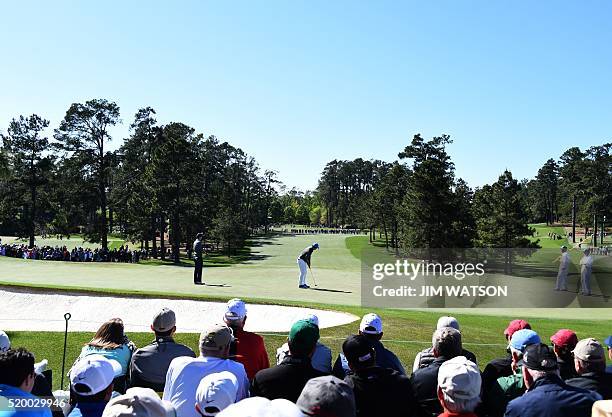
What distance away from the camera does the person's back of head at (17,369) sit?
380 cm

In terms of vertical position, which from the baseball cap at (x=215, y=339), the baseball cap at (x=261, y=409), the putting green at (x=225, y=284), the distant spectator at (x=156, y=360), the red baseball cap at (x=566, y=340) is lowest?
the putting green at (x=225, y=284)

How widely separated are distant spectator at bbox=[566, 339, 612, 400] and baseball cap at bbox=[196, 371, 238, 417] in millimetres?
3187

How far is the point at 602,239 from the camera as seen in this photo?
82125 mm

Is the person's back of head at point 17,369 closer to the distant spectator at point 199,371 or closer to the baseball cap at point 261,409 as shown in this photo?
the distant spectator at point 199,371

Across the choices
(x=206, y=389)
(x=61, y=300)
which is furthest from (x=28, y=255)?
(x=206, y=389)

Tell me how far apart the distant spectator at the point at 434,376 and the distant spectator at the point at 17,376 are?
3.11 metres

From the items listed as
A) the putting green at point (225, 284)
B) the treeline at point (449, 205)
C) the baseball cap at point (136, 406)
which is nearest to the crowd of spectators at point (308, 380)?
the baseball cap at point (136, 406)

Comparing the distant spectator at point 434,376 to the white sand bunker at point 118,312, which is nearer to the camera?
the distant spectator at point 434,376

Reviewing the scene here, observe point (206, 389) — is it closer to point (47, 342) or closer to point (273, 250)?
point (47, 342)

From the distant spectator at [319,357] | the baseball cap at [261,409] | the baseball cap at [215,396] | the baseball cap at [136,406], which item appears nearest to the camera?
the baseball cap at [261,409]

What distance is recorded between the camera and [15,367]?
383 centimetres

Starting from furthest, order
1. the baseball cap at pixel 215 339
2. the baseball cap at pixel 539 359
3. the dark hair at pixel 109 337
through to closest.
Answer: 1. the dark hair at pixel 109 337
2. the baseball cap at pixel 215 339
3. the baseball cap at pixel 539 359

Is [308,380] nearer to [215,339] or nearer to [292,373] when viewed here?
[292,373]

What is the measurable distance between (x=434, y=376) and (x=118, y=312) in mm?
12350
